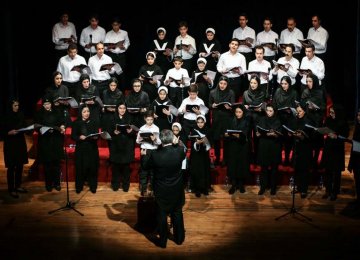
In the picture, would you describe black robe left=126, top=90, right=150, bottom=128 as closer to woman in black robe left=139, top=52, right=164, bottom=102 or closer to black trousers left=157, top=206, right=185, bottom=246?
woman in black robe left=139, top=52, right=164, bottom=102

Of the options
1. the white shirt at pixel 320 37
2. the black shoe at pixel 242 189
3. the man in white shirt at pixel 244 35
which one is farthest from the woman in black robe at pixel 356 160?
the man in white shirt at pixel 244 35

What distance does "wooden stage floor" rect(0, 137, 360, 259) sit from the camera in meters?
7.42

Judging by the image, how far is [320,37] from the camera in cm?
1131

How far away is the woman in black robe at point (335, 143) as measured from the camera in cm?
877

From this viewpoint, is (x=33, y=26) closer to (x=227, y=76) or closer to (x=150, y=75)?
(x=150, y=75)

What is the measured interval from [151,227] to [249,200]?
1.88 m

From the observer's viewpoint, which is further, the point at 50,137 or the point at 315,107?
the point at 50,137

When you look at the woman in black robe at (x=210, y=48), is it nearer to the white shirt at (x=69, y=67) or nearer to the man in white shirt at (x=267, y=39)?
the man in white shirt at (x=267, y=39)

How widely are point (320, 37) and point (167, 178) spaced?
5.46 m

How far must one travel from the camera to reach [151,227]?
26.3 ft

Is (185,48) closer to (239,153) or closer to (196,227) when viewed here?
(239,153)

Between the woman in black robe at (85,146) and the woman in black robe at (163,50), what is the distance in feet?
8.05

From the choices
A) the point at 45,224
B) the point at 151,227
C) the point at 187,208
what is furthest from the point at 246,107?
the point at 45,224

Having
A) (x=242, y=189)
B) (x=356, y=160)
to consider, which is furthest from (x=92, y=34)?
(x=356, y=160)
